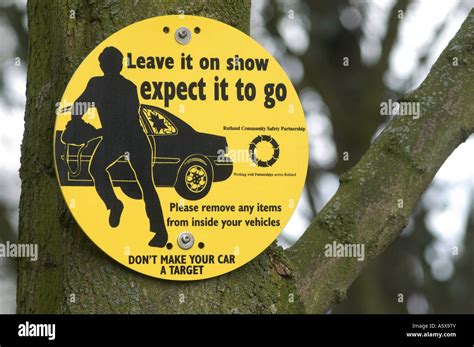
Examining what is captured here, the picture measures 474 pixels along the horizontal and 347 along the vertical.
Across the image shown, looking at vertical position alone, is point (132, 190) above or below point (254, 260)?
above

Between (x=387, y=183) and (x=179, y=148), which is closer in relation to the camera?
(x=179, y=148)

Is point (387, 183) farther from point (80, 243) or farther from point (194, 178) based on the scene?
point (80, 243)

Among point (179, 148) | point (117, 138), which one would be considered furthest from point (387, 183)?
point (117, 138)

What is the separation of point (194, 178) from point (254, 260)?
0.20 meters

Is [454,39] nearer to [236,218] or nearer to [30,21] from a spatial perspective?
[236,218]

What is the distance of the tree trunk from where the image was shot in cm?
→ 158

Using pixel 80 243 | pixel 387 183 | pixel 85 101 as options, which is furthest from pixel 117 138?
pixel 387 183

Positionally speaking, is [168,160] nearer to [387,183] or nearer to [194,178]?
[194,178]

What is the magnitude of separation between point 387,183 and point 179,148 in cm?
51

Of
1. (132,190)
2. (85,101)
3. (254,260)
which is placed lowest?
(254,260)

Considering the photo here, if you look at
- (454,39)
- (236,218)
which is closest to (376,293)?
(454,39)

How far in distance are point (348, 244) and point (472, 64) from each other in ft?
1.73

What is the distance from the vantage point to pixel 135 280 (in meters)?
1.59

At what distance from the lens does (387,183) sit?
1898 millimetres
